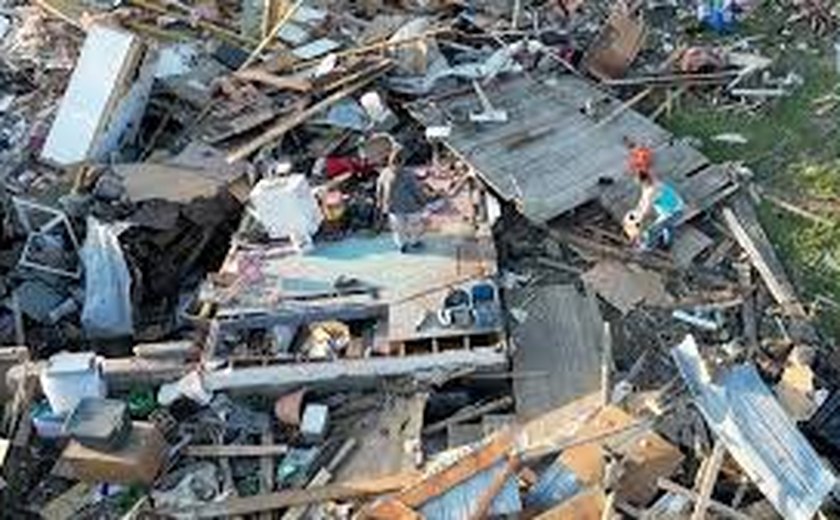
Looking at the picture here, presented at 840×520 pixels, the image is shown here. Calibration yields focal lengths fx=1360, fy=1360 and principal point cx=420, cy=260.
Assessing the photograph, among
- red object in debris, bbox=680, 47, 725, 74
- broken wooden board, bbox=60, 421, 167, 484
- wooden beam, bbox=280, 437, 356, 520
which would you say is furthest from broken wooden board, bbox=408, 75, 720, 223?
broken wooden board, bbox=60, 421, 167, 484

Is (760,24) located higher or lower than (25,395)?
higher

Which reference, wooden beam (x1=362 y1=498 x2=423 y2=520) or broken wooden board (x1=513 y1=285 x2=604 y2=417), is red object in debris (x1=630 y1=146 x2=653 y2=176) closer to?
broken wooden board (x1=513 y1=285 x2=604 y2=417)

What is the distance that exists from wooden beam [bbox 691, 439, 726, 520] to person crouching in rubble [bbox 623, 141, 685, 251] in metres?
2.75

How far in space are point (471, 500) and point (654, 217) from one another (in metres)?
3.99

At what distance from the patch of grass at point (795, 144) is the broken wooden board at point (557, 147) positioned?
673mm

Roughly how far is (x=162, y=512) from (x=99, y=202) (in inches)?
173

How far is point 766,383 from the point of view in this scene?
12.3 metres

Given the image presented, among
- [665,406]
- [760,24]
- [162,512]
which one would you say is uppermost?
[760,24]

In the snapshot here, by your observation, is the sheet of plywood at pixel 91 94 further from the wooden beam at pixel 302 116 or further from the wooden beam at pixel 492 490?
the wooden beam at pixel 492 490

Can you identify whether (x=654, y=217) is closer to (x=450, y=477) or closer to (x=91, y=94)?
(x=450, y=477)

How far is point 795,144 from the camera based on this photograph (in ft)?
50.6

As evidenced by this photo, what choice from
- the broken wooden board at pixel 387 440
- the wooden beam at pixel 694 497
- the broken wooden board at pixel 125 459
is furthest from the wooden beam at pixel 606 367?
the broken wooden board at pixel 125 459

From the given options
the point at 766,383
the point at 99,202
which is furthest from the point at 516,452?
the point at 99,202

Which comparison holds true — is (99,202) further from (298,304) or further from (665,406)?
(665,406)
